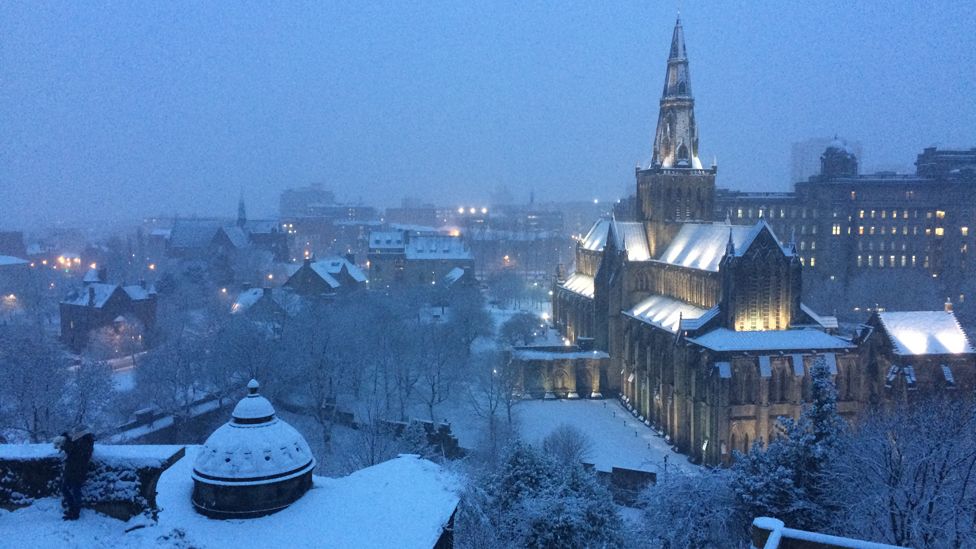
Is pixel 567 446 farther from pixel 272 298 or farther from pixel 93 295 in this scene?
pixel 93 295

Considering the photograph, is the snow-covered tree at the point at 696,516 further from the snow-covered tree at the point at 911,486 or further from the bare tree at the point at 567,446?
the bare tree at the point at 567,446

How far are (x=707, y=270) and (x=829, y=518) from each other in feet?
82.3

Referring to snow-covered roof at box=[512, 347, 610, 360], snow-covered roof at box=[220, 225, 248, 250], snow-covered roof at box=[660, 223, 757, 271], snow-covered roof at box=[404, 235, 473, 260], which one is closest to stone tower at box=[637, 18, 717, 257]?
snow-covered roof at box=[660, 223, 757, 271]

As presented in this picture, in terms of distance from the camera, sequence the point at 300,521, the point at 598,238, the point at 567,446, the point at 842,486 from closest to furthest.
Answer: the point at 300,521, the point at 842,486, the point at 567,446, the point at 598,238

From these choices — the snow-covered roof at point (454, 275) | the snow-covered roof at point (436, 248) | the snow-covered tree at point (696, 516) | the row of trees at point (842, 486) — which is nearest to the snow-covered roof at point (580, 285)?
the snow-covered roof at point (454, 275)

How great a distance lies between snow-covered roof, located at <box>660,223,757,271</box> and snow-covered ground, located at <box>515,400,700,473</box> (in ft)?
41.9

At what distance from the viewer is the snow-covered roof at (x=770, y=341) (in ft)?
131

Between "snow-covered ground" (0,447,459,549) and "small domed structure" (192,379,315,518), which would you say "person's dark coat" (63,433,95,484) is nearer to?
"snow-covered ground" (0,447,459,549)

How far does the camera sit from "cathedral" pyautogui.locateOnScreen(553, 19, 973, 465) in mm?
39750

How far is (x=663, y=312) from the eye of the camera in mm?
51688

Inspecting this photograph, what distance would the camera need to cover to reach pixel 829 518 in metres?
24.3

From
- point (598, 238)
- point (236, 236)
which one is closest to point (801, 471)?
point (598, 238)

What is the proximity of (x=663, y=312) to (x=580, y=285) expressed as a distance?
16.6 m

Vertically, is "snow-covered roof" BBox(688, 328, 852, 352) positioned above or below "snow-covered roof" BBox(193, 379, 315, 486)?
below
